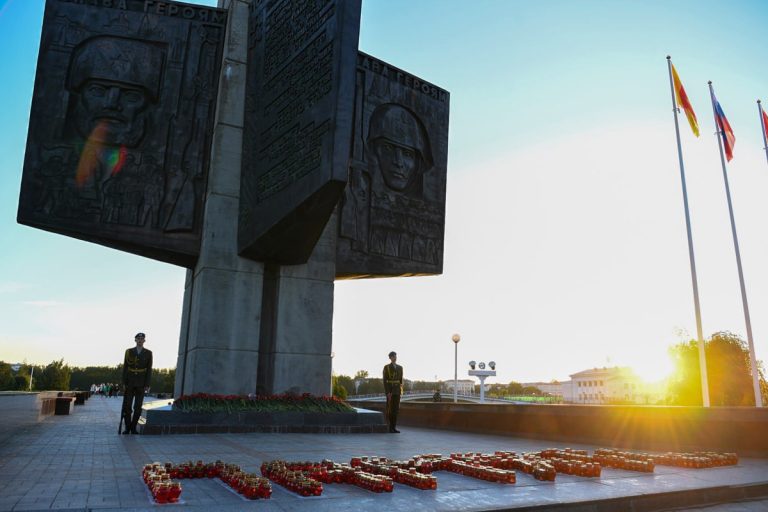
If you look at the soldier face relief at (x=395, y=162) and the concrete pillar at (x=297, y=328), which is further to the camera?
the soldier face relief at (x=395, y=162)

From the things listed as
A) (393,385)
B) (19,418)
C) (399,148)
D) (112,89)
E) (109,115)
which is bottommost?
(19,418)

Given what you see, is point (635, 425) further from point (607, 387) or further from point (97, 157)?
point (607, 387)

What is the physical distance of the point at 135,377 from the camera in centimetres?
1026

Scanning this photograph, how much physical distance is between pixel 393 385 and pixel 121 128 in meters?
8.98

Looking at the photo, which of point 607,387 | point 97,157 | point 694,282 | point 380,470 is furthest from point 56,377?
point 607,387

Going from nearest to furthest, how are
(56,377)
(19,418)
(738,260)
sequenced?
(19,418) < (738,260) < (56,377)

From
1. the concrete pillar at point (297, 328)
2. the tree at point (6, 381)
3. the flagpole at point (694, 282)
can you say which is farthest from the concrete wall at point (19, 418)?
the tree at point (6, 381)

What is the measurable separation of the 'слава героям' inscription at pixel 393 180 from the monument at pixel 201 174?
0.10m

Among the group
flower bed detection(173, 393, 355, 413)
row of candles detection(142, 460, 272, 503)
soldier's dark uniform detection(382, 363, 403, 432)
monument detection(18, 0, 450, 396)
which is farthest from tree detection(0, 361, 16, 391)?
row of candles detection(142, 460, 272, 503)

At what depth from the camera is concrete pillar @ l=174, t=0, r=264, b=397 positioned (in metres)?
13.0

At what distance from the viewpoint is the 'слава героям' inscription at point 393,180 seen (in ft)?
51.6

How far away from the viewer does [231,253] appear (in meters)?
13.6

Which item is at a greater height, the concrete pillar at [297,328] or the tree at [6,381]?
the concrete pillar at [297,328]

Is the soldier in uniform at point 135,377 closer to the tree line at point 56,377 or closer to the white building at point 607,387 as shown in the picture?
the tree line at point 56,377
